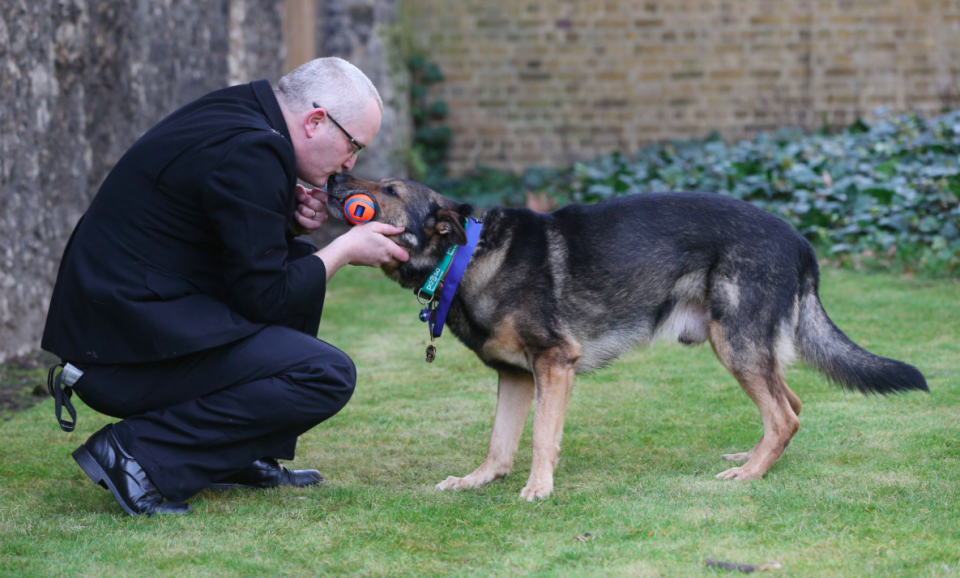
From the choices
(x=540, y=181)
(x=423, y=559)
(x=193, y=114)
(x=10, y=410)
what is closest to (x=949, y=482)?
(x=423, y=559)

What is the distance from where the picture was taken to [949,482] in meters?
3.20

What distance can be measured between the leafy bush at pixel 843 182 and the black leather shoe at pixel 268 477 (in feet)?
21.3

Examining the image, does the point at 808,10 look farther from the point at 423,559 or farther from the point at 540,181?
the point at 423,559

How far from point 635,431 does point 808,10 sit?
11.9m

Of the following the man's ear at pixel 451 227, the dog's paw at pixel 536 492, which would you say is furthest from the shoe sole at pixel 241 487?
the man's ear at pixel 451 227

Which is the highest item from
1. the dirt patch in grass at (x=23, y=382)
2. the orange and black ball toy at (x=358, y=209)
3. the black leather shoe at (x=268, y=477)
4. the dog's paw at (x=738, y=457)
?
the orange and black ball toy at (x=358, y=209)

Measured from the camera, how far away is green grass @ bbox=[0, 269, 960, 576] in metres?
2.61

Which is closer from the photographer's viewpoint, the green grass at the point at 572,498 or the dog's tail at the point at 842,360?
the green grass at the point at 572,498

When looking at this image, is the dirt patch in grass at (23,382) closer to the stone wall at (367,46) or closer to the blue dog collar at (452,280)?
the blue dog collar at (452,280)

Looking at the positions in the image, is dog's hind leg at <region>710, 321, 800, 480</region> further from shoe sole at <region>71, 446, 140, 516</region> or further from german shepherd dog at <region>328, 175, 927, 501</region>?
shoe sole at <region>71, 446, 140, 516</region>

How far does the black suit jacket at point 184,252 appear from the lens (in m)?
3.01

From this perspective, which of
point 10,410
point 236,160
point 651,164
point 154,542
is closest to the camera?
point 154,542

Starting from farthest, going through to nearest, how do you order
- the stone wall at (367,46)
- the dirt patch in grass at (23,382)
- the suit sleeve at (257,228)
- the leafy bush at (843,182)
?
the stone wall at (367,46)
the leafy bush at (843,182)
the dirt patch in grass at (23,382)
the suit sleeve at (257,228)

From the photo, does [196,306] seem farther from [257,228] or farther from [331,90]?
[331,90]
